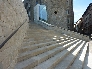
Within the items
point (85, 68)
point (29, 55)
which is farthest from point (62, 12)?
point (29, 55)

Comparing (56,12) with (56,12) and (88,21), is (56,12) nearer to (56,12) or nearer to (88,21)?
(56,12)

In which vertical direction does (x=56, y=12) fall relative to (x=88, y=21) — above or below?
above

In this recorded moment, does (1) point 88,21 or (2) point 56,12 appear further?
(1) point 88,21

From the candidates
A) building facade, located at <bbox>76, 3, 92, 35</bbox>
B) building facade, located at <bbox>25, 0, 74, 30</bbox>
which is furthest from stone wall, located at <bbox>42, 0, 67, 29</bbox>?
building facade, located at <bbox>76, 3, 92, 35</bbox>

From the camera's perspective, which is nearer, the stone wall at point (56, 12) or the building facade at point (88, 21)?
the stone wall at point (56, 12)

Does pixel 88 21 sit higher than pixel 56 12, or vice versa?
pixel 56 12

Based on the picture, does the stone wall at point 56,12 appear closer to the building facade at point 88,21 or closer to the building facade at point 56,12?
the building facade at point 56,12

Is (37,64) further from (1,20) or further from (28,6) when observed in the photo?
(28,6)

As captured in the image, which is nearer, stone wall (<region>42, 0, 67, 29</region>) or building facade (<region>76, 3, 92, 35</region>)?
stone wall (<region>42, 0, 67, 29</region>)

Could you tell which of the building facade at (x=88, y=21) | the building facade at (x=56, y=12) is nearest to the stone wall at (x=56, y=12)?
the building facade at (x=56, y=12)

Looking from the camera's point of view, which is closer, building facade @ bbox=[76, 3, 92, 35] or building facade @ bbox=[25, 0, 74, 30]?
building facade @ bbox=[25, 0, 74, 30]

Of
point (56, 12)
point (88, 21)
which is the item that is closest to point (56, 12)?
point (56, 12)

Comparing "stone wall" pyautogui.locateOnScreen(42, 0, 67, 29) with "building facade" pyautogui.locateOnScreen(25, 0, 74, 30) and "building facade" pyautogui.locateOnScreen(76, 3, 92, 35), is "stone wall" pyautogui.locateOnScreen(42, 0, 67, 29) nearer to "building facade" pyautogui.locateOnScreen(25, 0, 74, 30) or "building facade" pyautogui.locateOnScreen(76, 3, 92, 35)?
"building facade" pyautogui.locateOnScreen(25, 0, 74, 30)

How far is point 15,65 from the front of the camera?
3.06 meters
